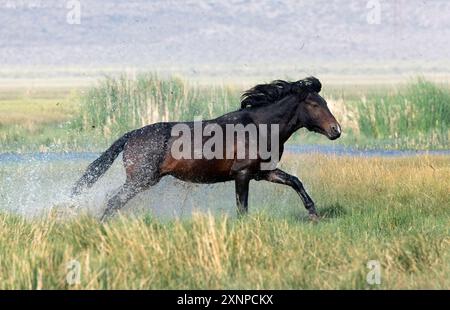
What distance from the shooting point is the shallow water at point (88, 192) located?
1136 cm

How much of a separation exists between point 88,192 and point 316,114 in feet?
8.85

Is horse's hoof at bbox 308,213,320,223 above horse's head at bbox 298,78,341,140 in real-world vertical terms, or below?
below

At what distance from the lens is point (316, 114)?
10766 millimetres

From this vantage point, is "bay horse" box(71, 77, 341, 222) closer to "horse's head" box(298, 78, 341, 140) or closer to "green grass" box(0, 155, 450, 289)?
"horse's head" box(298, 78, 341, 140)

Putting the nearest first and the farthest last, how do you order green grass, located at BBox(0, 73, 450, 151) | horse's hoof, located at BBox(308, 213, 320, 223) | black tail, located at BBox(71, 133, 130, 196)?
horse's hoof, located at BBox(308, 213, 320, 223) < black tail, located at BBox(71, 133, 130, 196) < green grass, located at BBox(0, 73, 450, 151)

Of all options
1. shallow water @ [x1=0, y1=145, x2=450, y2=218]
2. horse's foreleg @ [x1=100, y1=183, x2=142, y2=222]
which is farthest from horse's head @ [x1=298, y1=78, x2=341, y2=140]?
horse's foreleg @ [x1=100, y1=183, x2=142, y2=222]

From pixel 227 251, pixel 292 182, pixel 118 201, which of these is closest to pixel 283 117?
pixel 292 182

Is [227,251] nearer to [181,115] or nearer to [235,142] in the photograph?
[235,142]

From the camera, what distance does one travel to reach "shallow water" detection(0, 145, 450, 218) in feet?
37.3

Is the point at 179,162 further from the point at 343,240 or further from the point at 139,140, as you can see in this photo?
the point at 343,240

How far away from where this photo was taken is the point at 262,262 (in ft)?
26.0

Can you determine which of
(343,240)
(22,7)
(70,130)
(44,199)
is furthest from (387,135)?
(22,7)

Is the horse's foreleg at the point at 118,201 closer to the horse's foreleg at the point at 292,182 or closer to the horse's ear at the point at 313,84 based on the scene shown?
the horse's foreleg at the point at 292,182

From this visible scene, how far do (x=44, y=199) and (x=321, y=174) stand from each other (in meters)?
4.14
